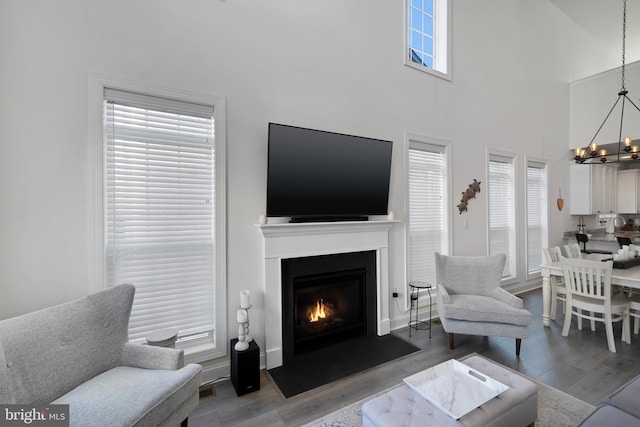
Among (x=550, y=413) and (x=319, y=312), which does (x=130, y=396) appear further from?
(x=550, y=413)

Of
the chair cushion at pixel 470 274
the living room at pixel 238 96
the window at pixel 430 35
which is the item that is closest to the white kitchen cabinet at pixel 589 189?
the living room at pixel 238 96

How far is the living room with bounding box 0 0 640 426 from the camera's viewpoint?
186cm

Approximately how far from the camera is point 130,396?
1.42 metres

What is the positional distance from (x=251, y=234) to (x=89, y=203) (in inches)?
48.2

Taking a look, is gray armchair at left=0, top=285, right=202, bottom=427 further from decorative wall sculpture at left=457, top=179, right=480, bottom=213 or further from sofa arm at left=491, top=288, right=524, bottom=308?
decorative wall sculpture at left=457, top=179, right=480, bottom=213

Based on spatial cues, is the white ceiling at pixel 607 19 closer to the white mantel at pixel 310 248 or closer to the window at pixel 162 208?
the white mantel at pixel 310 248

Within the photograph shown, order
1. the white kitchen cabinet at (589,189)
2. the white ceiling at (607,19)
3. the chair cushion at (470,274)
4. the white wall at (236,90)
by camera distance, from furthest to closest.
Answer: the white kitchen cabinet at (589,189), the white ceiling at (607,19), the chair cushion at (470,274), the white wall at (236,90)

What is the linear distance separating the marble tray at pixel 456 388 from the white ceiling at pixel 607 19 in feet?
Result: 24.0

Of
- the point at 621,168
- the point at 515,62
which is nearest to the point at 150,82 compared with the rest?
the point at 515,62

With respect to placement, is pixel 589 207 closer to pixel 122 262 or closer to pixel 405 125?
pixel 405 125

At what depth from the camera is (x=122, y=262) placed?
7.05 feet

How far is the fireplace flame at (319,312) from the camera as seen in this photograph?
2.97 meters

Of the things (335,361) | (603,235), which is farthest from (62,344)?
(603,235)

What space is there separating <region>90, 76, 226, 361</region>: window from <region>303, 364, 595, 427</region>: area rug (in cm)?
112
